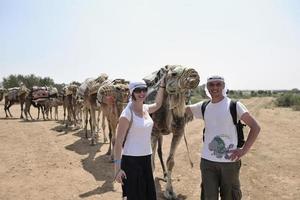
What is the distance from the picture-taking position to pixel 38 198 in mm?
7062

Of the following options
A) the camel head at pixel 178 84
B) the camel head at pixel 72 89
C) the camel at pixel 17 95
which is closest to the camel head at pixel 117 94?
the camel head at pixel 178 84

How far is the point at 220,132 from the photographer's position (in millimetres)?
4238

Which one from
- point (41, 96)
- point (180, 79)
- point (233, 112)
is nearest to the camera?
point (233, 112)

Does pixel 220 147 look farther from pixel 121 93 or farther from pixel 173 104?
pixel 121 93

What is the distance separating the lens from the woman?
173 inches

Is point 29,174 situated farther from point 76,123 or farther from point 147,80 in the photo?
point 76,123

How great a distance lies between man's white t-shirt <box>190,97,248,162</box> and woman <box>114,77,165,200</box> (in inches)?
32.3

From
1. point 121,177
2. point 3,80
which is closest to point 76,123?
point 121,177

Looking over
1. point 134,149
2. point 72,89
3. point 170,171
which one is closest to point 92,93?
point 72,89

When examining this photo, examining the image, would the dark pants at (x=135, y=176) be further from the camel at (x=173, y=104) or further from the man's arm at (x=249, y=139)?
the camel at (x=173, y=104)

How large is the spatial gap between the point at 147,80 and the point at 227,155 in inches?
156

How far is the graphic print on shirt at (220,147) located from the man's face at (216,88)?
0.54m

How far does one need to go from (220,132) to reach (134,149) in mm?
1143

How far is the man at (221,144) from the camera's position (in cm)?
419
